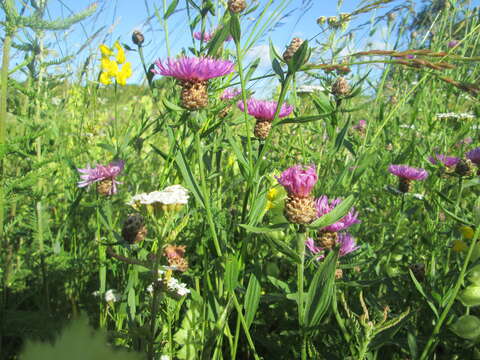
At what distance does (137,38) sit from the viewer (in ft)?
5.13

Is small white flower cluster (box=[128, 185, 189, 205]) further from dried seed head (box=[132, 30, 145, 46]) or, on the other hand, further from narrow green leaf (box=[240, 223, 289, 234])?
dried seed head (box=[132, 30, 145, 46])

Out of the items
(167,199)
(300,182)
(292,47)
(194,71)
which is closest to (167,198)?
(167,199)

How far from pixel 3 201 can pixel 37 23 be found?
1.28 feet

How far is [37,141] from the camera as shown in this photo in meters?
1.42

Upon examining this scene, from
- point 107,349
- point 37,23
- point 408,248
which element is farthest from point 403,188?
point 107,349

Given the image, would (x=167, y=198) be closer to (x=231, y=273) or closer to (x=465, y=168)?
(x=231, y=273)

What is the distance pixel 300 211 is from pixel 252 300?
0.87ft

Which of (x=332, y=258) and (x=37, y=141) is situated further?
(x=37, y=141)

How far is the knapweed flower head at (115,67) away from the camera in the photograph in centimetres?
157

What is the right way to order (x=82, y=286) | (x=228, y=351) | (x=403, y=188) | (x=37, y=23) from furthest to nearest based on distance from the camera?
1. (x=403, y=188)
2. (x=82, y=286)
3. (x=228, y=351)
4. (x=37, y=23)

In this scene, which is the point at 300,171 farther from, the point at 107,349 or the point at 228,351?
the point at 107,349

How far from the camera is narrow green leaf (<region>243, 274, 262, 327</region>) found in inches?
37.5

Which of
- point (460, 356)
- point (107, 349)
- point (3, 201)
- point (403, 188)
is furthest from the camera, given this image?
point (403, 188)

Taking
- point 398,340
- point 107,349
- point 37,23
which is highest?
point 37,23
